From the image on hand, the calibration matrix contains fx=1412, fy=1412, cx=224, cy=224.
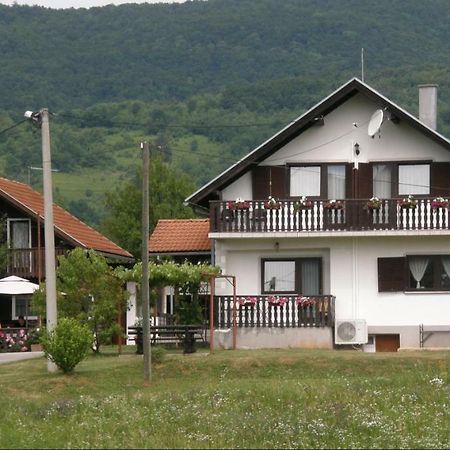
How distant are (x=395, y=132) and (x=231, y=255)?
220 inches

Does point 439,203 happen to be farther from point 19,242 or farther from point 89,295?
point 19,242

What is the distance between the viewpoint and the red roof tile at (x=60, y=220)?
48.2 metres

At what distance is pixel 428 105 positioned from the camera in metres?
41.0

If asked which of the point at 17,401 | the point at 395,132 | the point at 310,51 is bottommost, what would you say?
the point at 17,401

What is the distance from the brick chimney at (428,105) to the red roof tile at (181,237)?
7260 millimetres

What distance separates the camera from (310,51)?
16275 centimetres

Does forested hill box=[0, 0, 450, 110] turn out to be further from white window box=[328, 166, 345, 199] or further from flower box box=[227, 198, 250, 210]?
flower box box=[227, 198, 250, 210]

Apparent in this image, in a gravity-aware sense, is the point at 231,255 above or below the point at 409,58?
below

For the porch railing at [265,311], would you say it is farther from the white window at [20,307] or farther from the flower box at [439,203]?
the white window at [20,307]

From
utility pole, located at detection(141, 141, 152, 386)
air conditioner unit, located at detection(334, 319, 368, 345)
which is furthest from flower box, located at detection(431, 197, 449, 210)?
utility pole, located at detection(141, 141, 152, 386)

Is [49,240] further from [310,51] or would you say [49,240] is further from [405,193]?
[310,51]

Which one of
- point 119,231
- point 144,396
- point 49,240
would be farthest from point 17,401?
point 119,231

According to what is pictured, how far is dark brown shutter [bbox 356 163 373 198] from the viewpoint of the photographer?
38.4m

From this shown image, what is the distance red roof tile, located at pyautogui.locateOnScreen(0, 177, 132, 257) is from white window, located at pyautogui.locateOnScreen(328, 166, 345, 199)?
39.8ft
